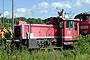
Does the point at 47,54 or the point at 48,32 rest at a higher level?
the point at 48,32

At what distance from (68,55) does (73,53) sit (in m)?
0.46

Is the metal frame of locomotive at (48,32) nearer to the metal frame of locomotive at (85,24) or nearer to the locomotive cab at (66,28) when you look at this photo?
the locomotive cab at (66,28)

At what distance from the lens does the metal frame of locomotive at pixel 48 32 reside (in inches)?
504

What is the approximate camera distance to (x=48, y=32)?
44.3 ft

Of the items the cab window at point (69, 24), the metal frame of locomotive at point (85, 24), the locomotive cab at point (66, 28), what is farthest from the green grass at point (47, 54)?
the metal frame of locomotive at point (85, 24)

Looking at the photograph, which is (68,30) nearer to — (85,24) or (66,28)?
(66,28)

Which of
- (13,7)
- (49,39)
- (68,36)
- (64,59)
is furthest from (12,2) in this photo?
(64,59)

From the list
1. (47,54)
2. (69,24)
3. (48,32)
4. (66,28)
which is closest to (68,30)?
(66,28)

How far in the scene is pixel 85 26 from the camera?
15.1m

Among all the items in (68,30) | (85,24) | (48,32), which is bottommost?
(48,32)

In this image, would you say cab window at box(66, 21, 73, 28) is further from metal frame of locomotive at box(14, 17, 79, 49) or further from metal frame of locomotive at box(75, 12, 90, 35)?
metal frame of locomotive at box(75, 12, 90, 35)

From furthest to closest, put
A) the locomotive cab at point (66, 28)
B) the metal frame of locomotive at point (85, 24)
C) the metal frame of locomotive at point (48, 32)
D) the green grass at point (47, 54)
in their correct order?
the metal frame of locomotive at point (85, 24)
the locomotive cab at point (66, 28)
the metal frame of locomotive at point (48, 32)
the green grass at point (47, 54)

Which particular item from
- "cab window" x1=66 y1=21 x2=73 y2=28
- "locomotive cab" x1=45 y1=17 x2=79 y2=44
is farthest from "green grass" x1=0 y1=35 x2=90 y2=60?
"cab window" x1=66 y1=21 x2=73 y2=28

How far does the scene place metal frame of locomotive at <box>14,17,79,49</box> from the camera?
42.0 ft
